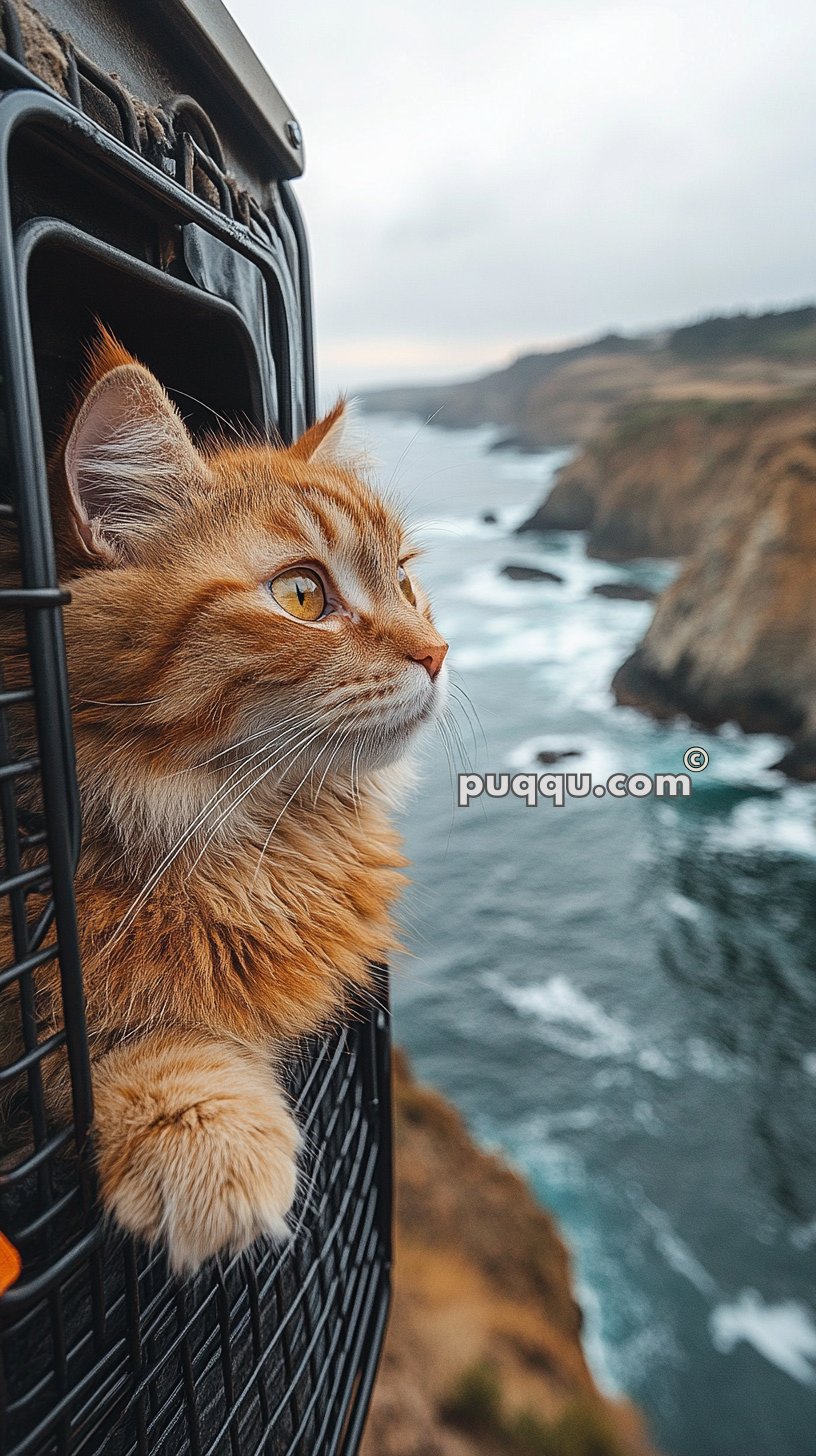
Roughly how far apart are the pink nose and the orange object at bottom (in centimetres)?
36

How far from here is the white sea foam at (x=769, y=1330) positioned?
2.52m

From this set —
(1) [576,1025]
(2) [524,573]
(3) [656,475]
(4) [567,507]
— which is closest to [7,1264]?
(2) [524,573]

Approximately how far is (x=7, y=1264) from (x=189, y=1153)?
0.10m

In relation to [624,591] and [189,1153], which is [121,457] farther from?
[624,591]

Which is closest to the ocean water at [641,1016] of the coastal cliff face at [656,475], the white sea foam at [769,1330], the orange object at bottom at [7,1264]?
the white sea foam at [769,1330]

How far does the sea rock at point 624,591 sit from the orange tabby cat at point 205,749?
3247 mm

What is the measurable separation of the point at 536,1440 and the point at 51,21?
8.02 feet

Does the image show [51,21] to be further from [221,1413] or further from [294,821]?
[221,1413]

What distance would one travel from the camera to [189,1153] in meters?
0.42

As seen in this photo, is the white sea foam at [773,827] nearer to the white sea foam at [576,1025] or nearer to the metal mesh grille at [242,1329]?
the white sea foam at [576,1025]

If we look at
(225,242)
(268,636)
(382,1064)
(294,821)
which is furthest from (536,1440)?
(225,242)

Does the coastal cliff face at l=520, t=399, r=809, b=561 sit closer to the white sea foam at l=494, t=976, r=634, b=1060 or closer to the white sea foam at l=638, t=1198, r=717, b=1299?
the white sea foam at l=494, t=976, r=634, b=1060
